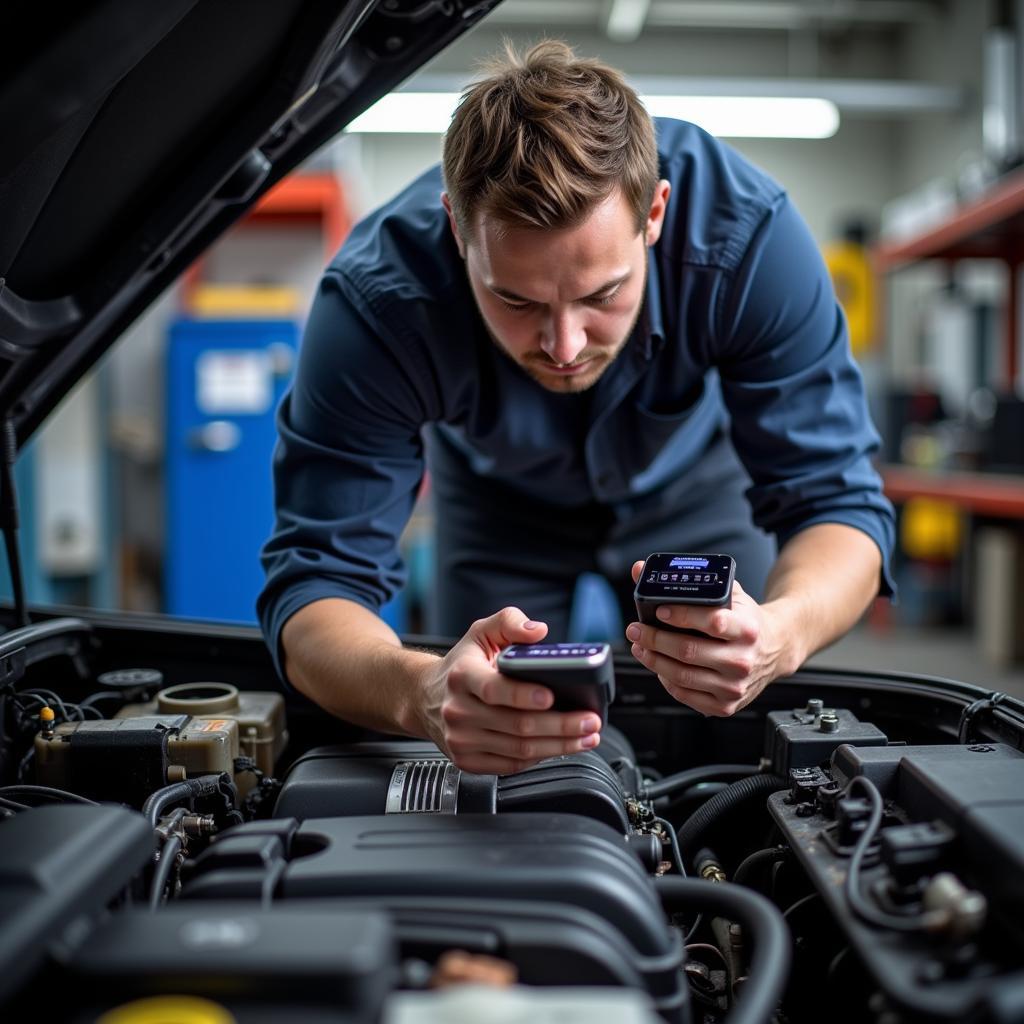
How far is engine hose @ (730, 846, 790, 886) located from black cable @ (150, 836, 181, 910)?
17.3 inches

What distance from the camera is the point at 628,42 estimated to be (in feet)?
21.4

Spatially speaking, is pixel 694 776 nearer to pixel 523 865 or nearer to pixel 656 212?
pixel 523 865

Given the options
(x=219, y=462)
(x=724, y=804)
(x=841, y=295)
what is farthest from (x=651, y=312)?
(x=841, y=295)

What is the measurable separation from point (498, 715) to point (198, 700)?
0.38 meters

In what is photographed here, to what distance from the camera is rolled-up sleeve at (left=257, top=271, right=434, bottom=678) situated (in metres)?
1.24

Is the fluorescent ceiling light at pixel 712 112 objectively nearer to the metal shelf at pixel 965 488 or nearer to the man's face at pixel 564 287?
the metal shelf at pixel 965 488

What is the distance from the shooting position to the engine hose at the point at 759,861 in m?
0.85

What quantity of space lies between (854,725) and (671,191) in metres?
0.69

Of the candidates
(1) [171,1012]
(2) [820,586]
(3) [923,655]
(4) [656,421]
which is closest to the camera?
(1) [171,1012]

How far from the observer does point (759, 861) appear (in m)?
0.86

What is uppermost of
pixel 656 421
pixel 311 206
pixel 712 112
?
pixel 712 112

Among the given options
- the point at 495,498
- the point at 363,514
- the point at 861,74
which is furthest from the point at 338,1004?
the point at 861,74

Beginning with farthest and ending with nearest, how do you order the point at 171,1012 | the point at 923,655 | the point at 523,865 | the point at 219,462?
the point at 923,655
the point at 219,462
the point at 523,865
the point at 171,1012

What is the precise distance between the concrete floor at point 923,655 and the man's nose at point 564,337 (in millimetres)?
2823
